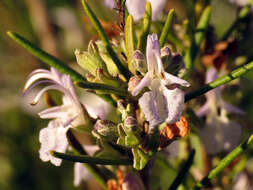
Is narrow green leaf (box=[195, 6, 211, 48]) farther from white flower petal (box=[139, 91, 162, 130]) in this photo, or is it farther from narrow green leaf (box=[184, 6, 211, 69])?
white flower petal (box=[139, 91, 162, 130])

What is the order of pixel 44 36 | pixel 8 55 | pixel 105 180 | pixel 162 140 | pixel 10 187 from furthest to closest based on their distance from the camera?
pixel 8 55, pixel 44 36, pixel 10 187, pixel 105 180, pixel 162 140

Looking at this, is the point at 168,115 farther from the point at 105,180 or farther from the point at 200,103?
the point at 200,103

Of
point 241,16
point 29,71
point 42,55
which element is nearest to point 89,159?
point 42,55

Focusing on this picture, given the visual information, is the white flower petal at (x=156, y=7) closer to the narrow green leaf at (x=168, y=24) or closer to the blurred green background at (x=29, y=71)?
the narrow green leaf at (x=168, y=24)

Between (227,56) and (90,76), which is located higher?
(90,76)

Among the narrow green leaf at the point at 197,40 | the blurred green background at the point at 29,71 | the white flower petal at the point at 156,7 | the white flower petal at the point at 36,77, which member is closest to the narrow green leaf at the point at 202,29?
the narrow green leaf at the point at 197,40

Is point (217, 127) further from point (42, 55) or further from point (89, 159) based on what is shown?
point (42, 55)

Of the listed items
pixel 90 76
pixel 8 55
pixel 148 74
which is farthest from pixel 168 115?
pixel 8 55
